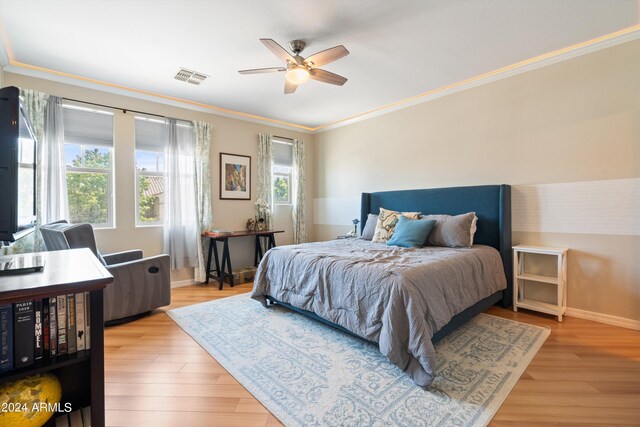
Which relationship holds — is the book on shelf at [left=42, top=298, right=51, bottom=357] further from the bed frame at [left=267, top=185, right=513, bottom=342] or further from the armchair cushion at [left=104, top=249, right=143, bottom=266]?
the armchair cushion at [left=104, top=249, right=143, bottom=266]

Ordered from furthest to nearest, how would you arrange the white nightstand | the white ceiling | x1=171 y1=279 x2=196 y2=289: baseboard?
x1=171 y1=279 x2=196 y2=289: baseboard < the white nightstand < the white ceiling

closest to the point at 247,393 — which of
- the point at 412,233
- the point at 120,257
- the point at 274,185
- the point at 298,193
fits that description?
the point at 412,233

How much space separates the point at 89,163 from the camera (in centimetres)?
349

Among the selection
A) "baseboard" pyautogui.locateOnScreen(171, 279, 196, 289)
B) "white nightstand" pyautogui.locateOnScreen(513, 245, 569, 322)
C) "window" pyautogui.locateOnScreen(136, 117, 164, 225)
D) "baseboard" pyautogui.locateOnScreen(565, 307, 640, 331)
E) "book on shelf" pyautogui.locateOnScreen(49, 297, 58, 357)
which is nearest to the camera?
"book on shelf" pyautogui.locateOnScreen(49, 297, 58, 357)

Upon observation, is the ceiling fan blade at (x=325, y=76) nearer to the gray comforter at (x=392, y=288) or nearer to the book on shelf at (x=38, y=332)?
the gray comforter at (x=392, y=288)

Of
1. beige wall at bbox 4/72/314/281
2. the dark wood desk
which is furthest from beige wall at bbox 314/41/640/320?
beige wall at bbox 4/72/314/281

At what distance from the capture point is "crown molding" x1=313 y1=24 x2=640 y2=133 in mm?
2607

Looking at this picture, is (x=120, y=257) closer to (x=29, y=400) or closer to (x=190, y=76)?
(x=190, y=76)

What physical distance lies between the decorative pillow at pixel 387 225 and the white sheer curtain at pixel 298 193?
2.01 m

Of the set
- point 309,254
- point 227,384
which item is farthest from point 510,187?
point 227,384

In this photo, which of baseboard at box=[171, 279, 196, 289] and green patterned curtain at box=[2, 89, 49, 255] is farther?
baseboard at box=[171, 279, 196, 289]

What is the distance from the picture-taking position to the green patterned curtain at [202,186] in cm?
422

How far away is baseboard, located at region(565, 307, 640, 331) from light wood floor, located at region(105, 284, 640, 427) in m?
0.08

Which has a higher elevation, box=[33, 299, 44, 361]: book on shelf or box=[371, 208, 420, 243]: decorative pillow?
box=[371, 208, 420, 243]: decorative pillow
